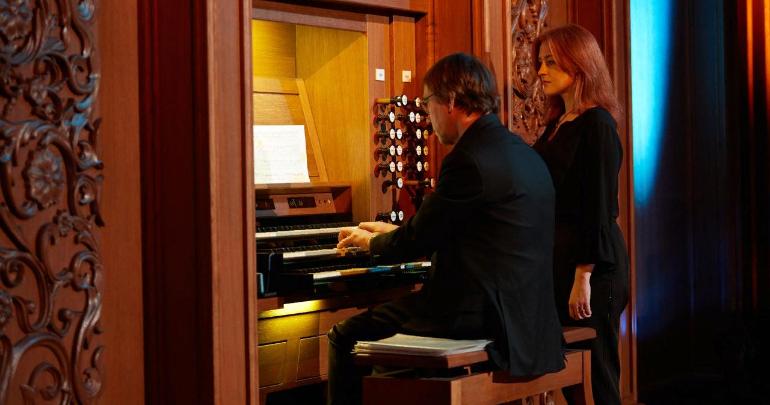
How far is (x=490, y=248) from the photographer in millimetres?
2994

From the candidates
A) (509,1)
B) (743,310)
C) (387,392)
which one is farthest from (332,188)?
(743,310)

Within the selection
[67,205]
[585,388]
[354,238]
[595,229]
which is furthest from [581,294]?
[67,205]

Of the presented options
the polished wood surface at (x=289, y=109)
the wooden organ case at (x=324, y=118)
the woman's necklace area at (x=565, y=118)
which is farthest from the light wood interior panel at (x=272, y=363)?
the woman's necklace area at (x=565, y=118)

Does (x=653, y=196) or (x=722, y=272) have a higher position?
(x=653, y=196)

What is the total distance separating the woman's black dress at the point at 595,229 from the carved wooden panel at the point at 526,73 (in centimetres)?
75

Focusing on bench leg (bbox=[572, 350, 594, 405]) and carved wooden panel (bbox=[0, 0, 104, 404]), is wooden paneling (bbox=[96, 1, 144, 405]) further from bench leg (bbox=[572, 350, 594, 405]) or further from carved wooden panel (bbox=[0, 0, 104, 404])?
bench leg (bbox=[572, 350, 594, 405])

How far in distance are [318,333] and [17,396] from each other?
143 centimetres

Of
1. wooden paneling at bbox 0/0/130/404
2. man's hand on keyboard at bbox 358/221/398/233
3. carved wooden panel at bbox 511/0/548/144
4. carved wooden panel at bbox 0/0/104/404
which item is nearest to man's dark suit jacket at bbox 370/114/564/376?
man's hand on keyboard at bbox 358/221/398/233

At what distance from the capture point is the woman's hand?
137 inches

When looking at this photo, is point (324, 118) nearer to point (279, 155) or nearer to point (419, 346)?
point (279, 155)

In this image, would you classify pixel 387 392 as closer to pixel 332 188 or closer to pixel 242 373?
pixel 242 373

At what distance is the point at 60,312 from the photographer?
2.60 meters

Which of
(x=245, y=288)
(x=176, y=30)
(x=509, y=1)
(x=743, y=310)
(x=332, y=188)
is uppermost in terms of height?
(x=509, y=1)

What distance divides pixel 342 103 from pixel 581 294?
1.23 meters
